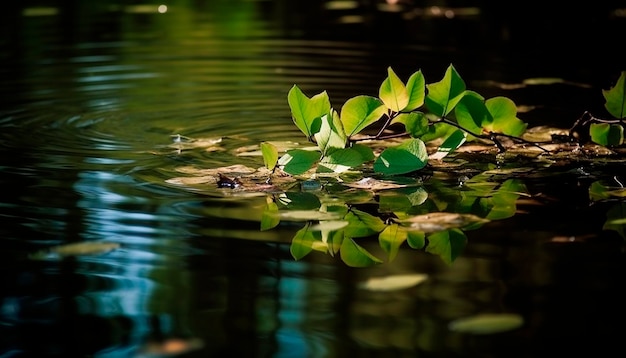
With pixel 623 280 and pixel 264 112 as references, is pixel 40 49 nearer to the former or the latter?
pixel 264 112

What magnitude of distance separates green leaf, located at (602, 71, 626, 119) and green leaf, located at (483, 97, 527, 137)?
8.7 inches

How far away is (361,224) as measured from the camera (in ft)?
5.56

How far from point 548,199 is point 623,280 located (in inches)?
20.6

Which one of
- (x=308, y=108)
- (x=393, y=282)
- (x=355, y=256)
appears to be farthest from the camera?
(x=308, y=108)

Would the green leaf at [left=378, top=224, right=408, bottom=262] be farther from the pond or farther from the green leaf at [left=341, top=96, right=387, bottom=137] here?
the green leaf at [left=341, top=96, right=387, bottom=137]

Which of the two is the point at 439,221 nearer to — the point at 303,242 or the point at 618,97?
the point at 303,242

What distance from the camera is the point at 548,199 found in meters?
1.89

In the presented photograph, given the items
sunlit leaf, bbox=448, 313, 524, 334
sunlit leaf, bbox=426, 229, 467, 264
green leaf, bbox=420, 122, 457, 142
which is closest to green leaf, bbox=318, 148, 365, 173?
green leaf, bbox=420, 122, 457, 142

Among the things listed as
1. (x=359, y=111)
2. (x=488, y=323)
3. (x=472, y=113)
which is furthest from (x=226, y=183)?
(x=488, y=323)

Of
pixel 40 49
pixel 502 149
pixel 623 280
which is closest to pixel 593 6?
pixel 40 49

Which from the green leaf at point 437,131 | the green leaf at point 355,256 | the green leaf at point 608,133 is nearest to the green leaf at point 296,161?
the green leaf at point 437,131

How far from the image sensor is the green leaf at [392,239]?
1528 mm

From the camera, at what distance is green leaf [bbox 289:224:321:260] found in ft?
4.98

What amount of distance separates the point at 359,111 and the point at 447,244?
638 mm
